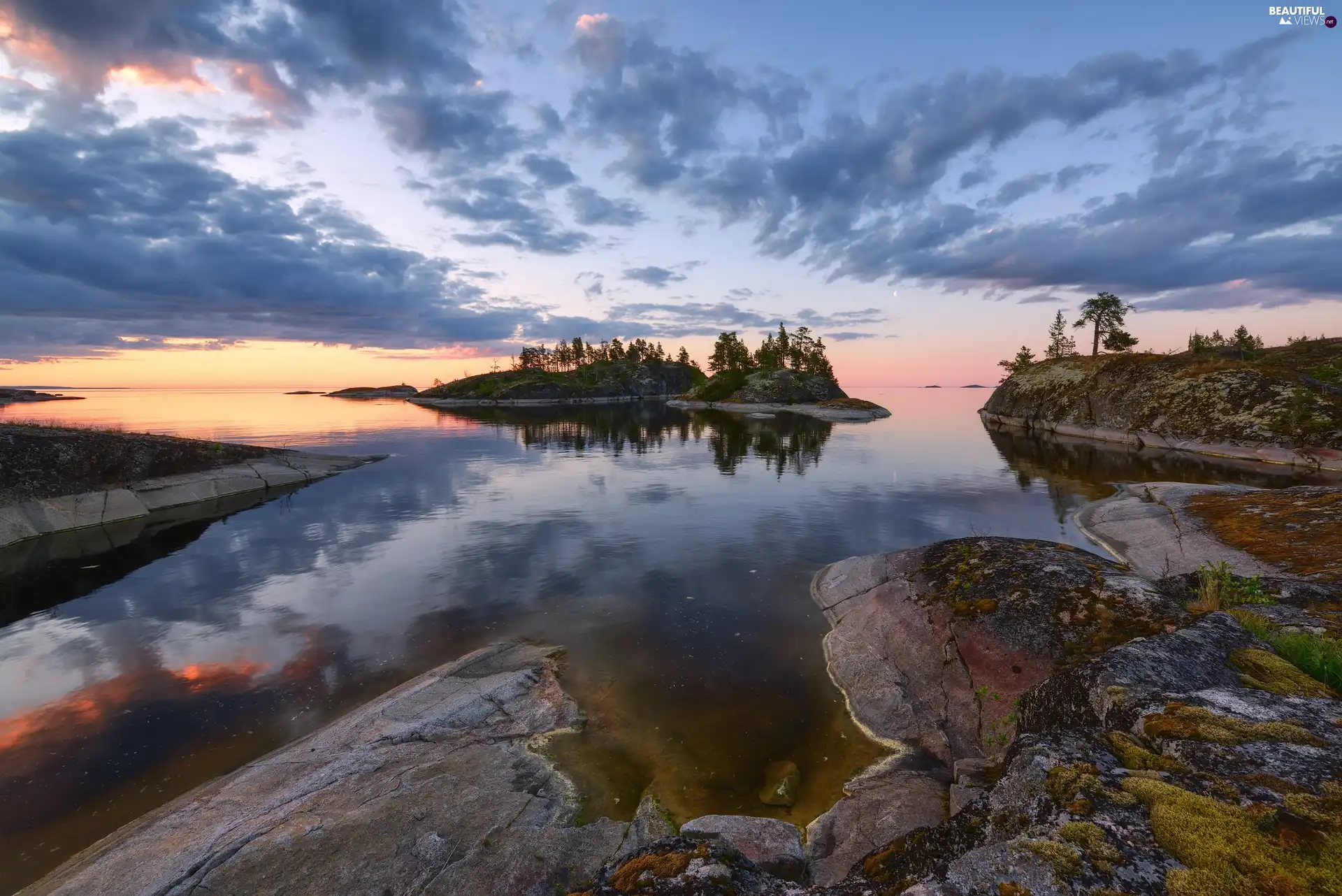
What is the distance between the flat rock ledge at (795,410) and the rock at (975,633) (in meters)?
97.9

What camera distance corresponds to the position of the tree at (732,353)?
18925 centimetres

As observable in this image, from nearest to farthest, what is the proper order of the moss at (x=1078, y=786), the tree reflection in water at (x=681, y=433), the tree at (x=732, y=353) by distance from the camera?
1. the moss at (x=1078, y=786)
2. the tree reflection in water at (x=681, y=433)
3. the tree at (x=732, y=353)

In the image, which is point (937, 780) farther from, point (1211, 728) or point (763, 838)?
point (1211, 728)

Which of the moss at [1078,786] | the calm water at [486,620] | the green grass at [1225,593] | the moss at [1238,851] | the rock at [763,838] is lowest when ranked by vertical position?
the calm water at [486,620]

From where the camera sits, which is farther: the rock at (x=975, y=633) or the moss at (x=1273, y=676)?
the rock at (x=975, y=633)

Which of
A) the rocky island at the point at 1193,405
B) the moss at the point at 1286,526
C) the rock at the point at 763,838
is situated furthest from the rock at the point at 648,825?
the rocky island at the point at 1193,405

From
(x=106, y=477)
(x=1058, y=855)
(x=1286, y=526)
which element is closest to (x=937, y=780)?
(x=1058, y=855)

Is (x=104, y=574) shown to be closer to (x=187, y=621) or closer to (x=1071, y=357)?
(x=187, y=621)

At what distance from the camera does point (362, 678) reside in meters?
15.4

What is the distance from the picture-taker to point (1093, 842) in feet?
14.7

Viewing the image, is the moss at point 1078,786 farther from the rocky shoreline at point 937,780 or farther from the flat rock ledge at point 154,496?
the flat rock ledge at point 154,496

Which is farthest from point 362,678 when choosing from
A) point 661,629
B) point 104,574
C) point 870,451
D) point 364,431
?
point 364,431

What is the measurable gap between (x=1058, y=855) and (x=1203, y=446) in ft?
228

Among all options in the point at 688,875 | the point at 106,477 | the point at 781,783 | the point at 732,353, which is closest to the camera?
the point at 688,875
